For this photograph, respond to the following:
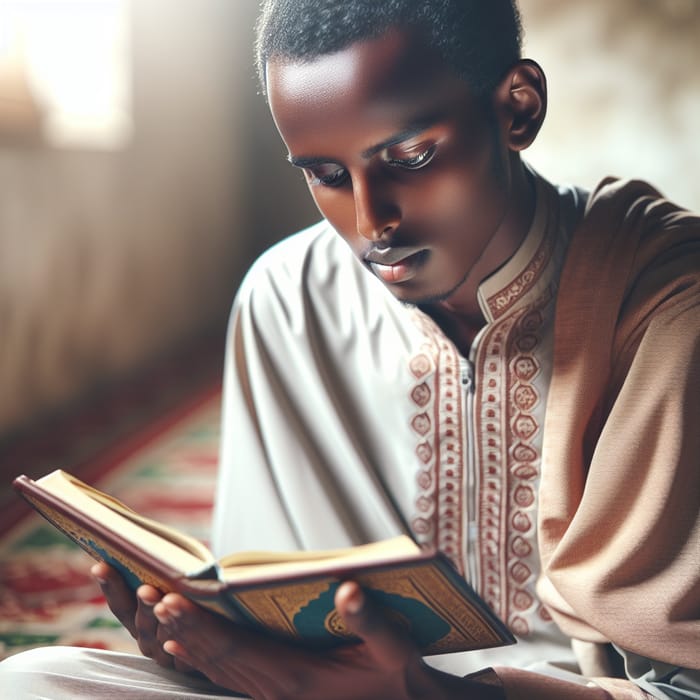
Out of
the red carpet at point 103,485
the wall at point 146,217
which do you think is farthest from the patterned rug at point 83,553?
the wall at point 146,217

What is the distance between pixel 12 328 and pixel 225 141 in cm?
325

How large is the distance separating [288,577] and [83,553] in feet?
7.51

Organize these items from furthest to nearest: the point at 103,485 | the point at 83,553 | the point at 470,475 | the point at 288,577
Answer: the point at 103,485 → the point at 83,553 → the point at 470,475 → the point at 288,577

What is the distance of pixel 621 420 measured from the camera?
4.06ft

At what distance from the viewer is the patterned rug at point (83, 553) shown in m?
2.44

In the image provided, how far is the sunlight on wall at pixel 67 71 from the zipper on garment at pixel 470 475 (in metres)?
3.17

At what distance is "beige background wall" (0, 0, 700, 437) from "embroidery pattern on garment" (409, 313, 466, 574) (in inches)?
117

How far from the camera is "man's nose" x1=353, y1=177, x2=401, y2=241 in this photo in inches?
46.4

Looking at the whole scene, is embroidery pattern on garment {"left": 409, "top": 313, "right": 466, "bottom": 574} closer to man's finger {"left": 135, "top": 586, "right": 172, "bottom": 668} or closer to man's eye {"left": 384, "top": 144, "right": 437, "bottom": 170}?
man's eye {"left": 384, "top": 144, "right": 437, "bottom": 170}

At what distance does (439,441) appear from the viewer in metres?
1.50

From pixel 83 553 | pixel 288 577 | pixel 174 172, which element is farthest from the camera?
pixel 174 172

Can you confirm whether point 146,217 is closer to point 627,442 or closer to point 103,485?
point 103,485

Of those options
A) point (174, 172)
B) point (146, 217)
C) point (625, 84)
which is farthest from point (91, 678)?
point (174, 172)

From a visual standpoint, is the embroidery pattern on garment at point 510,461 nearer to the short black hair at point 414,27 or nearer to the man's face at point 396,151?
the man's face at point 396,151
